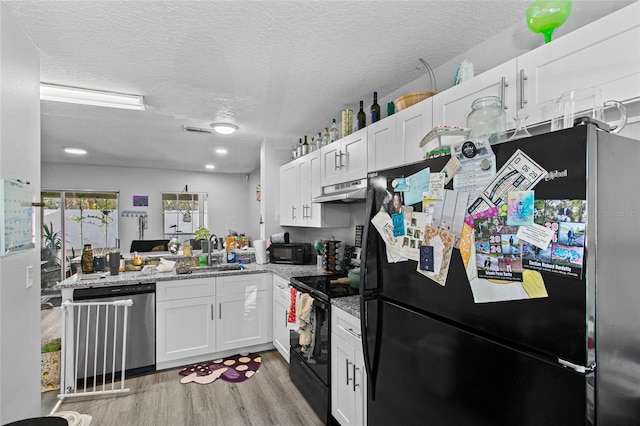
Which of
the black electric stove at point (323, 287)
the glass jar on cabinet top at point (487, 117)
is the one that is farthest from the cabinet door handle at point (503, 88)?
the black electric stove at point (323, 287)

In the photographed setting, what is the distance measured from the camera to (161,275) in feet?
10.2

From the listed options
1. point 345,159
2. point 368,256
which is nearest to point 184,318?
point 345,159

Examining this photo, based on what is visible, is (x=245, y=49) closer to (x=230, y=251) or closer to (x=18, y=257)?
(x=18, y=257)

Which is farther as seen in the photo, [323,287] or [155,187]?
[155,187]

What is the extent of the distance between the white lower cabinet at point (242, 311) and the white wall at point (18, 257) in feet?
5.14

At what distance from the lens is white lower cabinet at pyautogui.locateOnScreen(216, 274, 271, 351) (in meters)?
3.26

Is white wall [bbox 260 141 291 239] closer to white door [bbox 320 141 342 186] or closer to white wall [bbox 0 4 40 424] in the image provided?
white door [bbox 320 141 342 186]

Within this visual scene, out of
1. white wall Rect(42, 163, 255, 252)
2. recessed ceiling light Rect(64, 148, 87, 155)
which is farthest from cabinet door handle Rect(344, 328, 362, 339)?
white wall Rect(42, 163, 255, 252)

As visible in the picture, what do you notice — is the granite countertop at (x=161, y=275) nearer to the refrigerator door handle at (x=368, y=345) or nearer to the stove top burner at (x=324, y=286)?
the stove top burner at (x=324, y=286)

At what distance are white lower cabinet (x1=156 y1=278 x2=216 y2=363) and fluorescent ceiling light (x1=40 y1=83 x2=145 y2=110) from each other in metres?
1.65

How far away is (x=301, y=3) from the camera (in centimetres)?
158

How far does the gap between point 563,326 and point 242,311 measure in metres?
3.04

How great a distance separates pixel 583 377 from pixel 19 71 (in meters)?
2.58

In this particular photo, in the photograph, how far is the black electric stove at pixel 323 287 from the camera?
2234 mm
